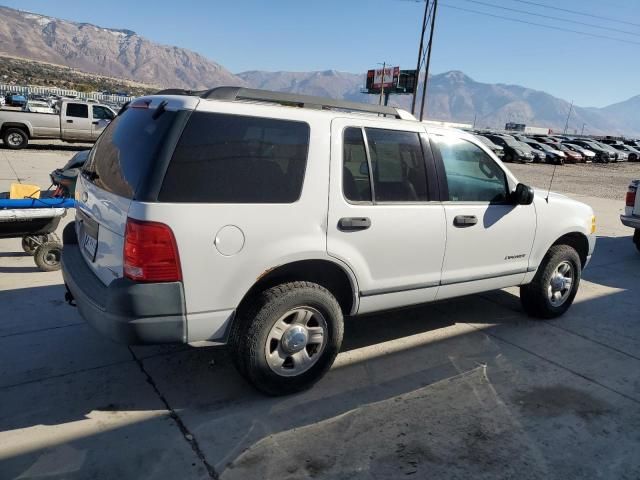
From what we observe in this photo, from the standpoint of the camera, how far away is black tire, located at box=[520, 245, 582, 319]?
4.84 metres

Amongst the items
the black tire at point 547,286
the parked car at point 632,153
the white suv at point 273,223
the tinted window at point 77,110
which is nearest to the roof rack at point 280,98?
the white suv at point 273,223

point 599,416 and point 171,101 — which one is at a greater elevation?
point 171,101

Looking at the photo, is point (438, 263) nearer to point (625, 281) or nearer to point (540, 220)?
point (540, 220)

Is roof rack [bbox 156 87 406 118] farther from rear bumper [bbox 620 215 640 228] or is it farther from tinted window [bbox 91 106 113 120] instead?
tinted window [bbox 91 106 113 120]

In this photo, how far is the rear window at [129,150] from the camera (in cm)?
284

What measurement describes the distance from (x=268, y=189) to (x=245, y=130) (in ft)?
1.20

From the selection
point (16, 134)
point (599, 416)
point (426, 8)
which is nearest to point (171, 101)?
point (599, 416)

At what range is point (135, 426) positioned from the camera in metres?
3.00

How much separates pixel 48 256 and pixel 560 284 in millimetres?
5215

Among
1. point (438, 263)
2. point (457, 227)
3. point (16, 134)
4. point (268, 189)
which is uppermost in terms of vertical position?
point (268, 189)

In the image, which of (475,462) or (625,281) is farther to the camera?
(625,281)

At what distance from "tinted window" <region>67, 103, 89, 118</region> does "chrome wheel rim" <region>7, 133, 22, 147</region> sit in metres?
1.87

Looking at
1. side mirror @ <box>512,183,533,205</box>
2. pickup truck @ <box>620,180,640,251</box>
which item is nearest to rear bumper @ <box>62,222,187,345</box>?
side mirror @ <box>512,183,533,205</box>

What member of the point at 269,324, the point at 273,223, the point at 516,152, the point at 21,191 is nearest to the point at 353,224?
the point at 273,223
